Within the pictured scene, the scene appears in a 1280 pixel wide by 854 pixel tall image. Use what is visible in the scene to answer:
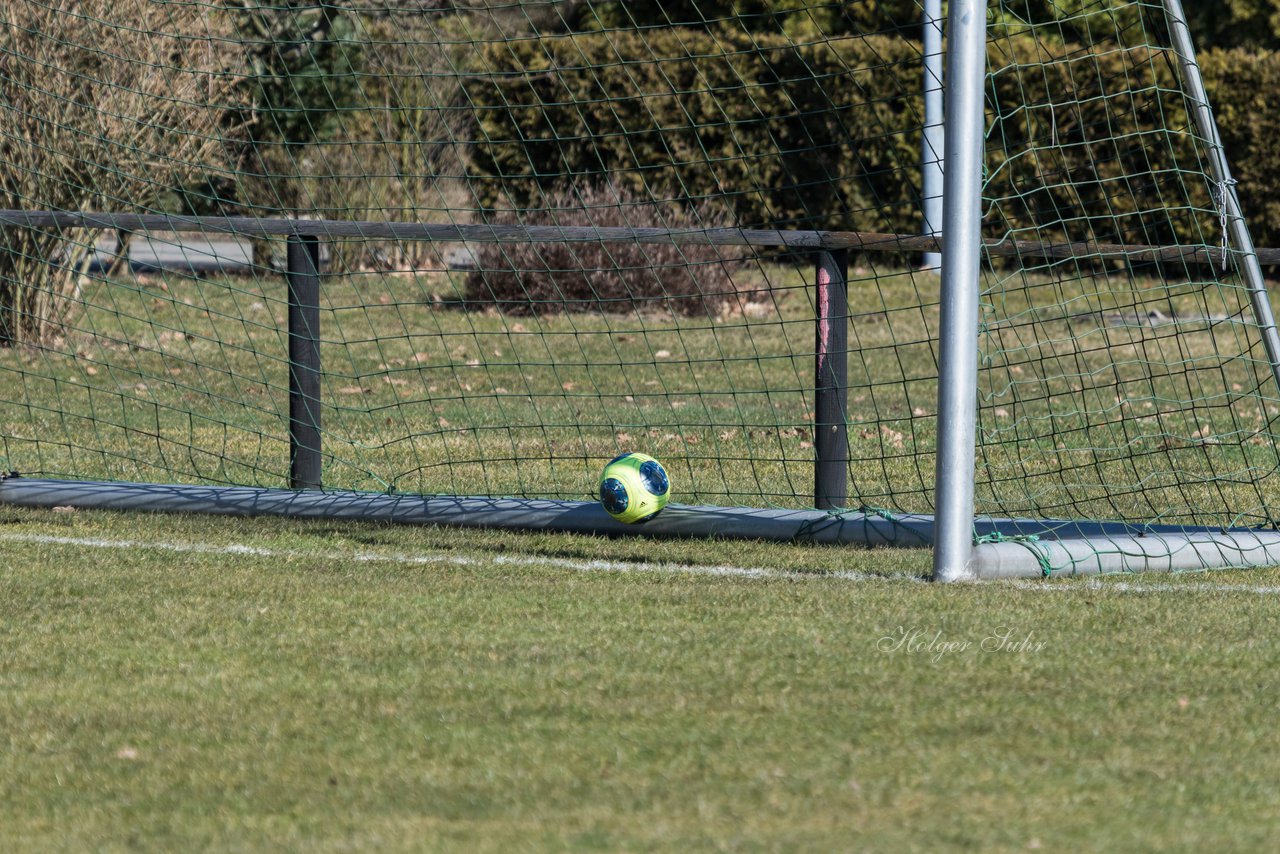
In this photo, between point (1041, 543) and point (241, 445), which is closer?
point (1041, 543)

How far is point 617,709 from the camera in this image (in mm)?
3836

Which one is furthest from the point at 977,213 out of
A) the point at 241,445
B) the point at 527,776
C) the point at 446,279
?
the point at 446,279

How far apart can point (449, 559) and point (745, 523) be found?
1123mm

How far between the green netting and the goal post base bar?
1.63 ft

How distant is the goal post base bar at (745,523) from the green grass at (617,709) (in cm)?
23

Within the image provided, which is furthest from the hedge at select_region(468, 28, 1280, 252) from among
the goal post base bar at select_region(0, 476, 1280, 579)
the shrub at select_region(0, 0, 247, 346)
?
the goal post base bar at select_region(0, 476, 1280, 579)

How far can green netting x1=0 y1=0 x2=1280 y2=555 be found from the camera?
7086mm

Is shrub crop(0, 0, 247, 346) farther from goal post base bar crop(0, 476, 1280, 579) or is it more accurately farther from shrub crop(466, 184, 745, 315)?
goal post base bar crop(0, 476, 1280, 579)

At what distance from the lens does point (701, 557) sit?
5.83 meters

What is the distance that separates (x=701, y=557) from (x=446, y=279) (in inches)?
454

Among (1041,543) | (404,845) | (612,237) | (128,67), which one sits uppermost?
(128,67)

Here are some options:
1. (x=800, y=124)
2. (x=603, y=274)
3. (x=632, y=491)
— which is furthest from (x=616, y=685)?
(x=800, y=124)

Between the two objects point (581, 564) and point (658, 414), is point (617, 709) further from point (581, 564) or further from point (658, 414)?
point (658, 414)

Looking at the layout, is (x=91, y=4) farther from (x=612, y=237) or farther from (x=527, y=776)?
(x=527, y=776)
